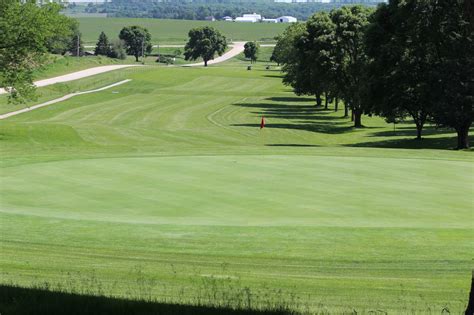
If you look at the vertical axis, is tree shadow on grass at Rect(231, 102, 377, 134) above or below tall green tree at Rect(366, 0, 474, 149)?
below

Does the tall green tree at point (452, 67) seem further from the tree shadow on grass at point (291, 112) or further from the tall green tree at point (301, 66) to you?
the tree shadow on grass at point (291, 112)

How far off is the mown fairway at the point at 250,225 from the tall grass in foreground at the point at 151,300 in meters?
0.12

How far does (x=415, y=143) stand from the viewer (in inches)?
2458

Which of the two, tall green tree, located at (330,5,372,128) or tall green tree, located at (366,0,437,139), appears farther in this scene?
tall green tree, located at (330,5,372,128)

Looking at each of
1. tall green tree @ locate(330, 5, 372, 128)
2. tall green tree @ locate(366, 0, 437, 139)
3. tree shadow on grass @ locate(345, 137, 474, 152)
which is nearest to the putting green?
tall green tree @ locate(366, 0, 437, 139)

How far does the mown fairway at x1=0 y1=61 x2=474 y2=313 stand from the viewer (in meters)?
14.6

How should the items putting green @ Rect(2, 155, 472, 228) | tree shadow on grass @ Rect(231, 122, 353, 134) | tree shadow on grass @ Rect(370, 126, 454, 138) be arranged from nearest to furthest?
putting green @ Rect(2, 155, 472, 228) → tree shadow on grass @ Rect(370, 126, 454, 138) → tree shadow on grass @ Rect(231, 122, 353, 134)

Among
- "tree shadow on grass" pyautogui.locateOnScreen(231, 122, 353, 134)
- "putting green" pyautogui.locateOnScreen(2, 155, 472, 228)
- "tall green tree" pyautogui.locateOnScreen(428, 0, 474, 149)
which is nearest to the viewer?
"putting green" pyautogui.locateOnScreen(2, 155, 472, 228)

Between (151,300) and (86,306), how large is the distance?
4.98ft

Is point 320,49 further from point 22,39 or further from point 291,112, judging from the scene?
point 22,39

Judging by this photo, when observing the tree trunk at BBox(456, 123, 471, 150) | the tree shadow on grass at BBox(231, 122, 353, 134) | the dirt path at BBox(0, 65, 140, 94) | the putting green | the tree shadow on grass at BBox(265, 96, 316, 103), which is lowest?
the tree shadow on grass at BBox(265, 96, 316, 103)

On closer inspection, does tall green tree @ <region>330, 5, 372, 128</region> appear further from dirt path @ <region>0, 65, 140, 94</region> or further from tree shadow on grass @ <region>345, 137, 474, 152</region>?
dirt path @ <region>0, 65, 140, 94</region>

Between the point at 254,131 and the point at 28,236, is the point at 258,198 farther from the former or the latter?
the point at 254,131

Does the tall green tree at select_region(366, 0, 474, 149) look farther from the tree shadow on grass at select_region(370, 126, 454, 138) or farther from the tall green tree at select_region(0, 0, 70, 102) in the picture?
the tall green tree at select_region(0, 0, 70, 102)
